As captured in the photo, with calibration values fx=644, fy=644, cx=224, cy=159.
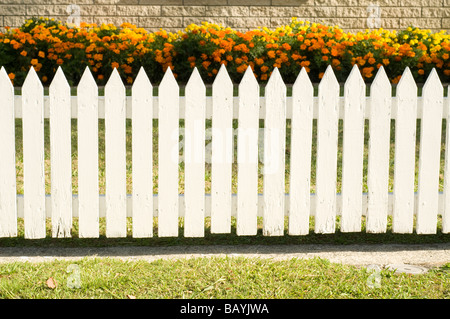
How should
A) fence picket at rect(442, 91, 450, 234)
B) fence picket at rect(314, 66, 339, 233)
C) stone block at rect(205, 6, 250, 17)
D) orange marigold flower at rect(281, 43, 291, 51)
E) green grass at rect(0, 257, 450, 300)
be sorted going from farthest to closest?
1. stone block at rect(205, 6, 250, 17)
2. orange marigold flower at rect(281, 43, 291, 51)
3. fence picket at rect(442, 91, 450, 234)
4. fence picket at rect(314, 66, 339, 233)
5. green grass at rect(0, 257, 450, 300)

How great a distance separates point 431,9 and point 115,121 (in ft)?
26.7

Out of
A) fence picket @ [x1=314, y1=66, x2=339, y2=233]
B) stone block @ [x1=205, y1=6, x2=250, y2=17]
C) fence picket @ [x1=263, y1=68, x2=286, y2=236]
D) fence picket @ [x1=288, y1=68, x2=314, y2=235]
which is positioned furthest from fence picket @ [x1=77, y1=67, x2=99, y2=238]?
stone block @ [x1=205, y1=6, x2=250, y2=17]

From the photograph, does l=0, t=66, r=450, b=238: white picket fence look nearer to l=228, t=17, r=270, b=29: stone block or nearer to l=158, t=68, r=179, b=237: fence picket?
l=158, t=68, r=179, b=237: fence picket

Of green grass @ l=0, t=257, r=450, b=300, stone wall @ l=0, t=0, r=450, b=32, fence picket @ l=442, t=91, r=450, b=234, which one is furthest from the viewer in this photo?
stone wall @ l=0, t=0, r=450, b=32

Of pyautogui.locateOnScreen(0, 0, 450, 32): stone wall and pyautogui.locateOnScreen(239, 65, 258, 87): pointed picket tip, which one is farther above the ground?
pyautogui.locateOnScreen(0, 0, 450, 32): stone wall

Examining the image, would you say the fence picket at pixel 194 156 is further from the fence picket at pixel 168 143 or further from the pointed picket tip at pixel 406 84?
the pointed picket tip at pixel 406 84

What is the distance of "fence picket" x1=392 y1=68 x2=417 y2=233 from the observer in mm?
3910

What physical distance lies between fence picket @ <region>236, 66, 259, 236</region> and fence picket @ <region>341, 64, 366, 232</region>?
55 centimetres

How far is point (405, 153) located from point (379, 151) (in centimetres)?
17

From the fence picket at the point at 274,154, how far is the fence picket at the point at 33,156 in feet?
4.40

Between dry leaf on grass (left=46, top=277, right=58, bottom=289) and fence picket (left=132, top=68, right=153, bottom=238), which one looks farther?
fence picket (left=132, top=68, right=153, bottom=238)

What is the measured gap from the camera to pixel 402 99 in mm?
3916

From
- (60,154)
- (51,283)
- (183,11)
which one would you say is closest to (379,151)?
(60,154)

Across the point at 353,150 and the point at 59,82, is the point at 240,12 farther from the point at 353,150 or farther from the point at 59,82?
the point at 59,82
